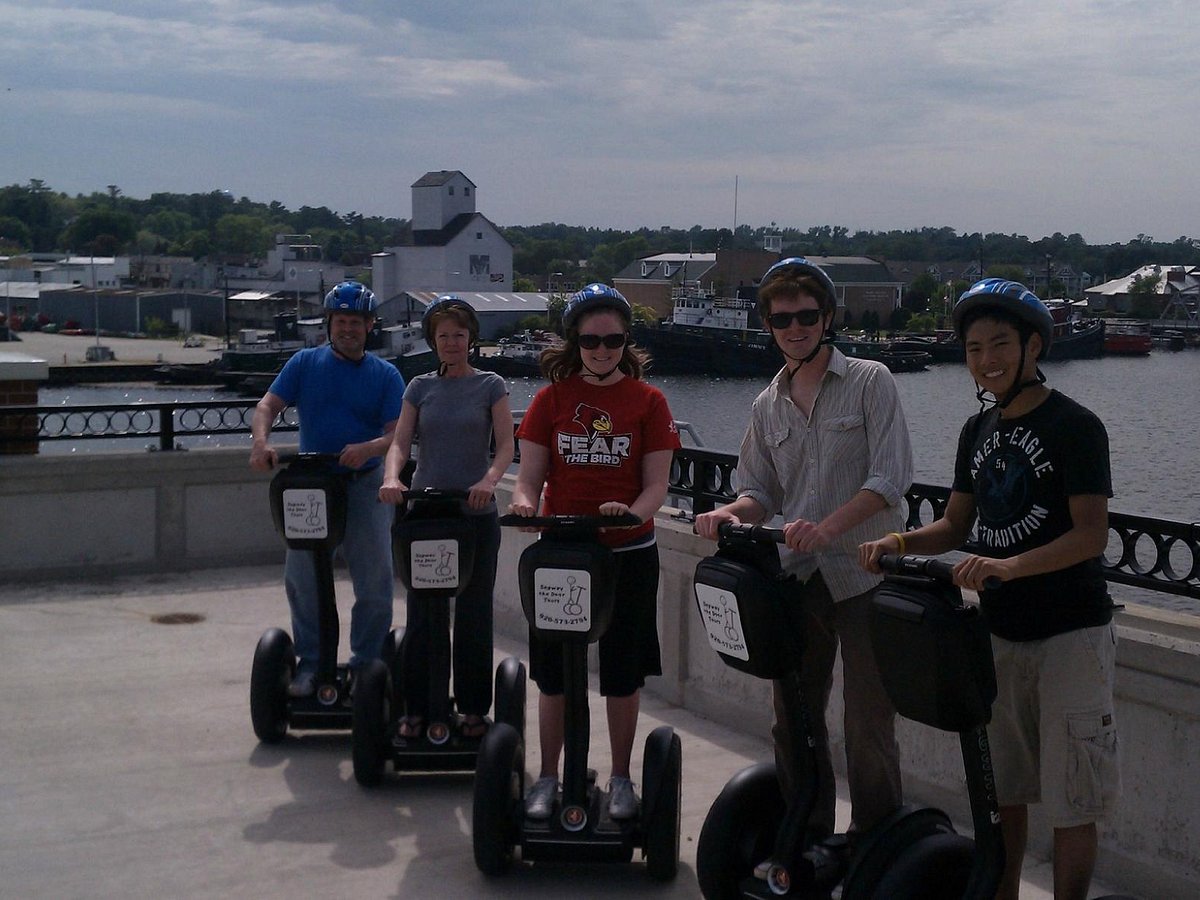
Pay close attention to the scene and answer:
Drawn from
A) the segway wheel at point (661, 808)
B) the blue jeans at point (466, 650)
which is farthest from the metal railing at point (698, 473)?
the segway wheel at point (661, 808)

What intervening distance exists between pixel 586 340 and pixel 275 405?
2.13 m

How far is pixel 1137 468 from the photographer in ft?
17.8

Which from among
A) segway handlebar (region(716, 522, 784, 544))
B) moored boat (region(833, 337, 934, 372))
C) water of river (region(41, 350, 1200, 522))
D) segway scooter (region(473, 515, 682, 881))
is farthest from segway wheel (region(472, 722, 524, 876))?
moored boat (region(833, 337, 934, 372))

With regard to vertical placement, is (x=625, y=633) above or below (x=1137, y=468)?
below

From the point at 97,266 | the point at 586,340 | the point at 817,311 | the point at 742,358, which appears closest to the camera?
the point at 817,311

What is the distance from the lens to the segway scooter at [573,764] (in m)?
4.07

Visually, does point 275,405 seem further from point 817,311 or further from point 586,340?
point 817,311

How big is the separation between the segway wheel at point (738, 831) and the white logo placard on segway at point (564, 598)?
0.68m

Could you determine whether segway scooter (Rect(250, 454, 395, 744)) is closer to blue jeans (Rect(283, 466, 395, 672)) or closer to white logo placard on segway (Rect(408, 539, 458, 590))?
blue jeans (Rect(283, 466, 395, 672))

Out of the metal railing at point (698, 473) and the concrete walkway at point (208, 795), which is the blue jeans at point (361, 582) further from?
the metal railing at point (698, 473)

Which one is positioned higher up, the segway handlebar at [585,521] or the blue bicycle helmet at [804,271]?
the blue bicycle helmet at [804,271]

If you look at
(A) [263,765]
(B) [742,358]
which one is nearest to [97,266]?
(B) [742,358]

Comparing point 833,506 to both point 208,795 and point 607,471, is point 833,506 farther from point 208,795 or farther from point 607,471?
point 208,795

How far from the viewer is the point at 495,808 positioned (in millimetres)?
4262
